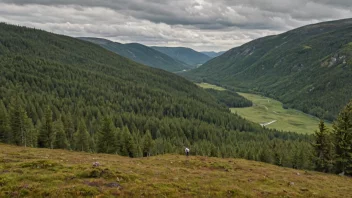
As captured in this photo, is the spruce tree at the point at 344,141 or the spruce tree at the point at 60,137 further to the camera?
the spruce tree at the point at 60,137

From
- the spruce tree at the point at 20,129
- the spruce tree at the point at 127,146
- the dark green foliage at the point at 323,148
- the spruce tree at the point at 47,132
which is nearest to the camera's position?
the dark green foliage at the point at 323,148

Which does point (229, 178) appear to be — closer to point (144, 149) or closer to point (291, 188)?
point (291, 188)

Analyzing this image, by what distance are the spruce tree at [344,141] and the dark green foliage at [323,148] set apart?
1847mm

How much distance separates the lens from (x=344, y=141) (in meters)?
67.4

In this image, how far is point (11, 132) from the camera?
3521 inches

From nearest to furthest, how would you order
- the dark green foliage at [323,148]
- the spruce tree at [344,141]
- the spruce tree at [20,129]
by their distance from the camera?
the spruce tree at [344,141]
the dark green foliage at [323,148]
the spruce tree at [20,129]

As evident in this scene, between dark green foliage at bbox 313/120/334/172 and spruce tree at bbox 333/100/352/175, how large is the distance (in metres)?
1.85

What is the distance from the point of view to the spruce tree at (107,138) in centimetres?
8856

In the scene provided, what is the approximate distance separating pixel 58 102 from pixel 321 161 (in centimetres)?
16885

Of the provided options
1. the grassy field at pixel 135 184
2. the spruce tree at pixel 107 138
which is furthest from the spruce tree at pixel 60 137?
the grassy field at pixel 135 184

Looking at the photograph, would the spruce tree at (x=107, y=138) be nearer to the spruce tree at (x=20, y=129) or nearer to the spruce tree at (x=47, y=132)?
the spruce tree at (x=47, y=132)

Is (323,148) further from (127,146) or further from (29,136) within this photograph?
(29,136)

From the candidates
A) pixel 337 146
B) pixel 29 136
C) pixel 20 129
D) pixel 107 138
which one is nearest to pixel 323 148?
pixel 337 146

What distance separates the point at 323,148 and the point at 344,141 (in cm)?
570
